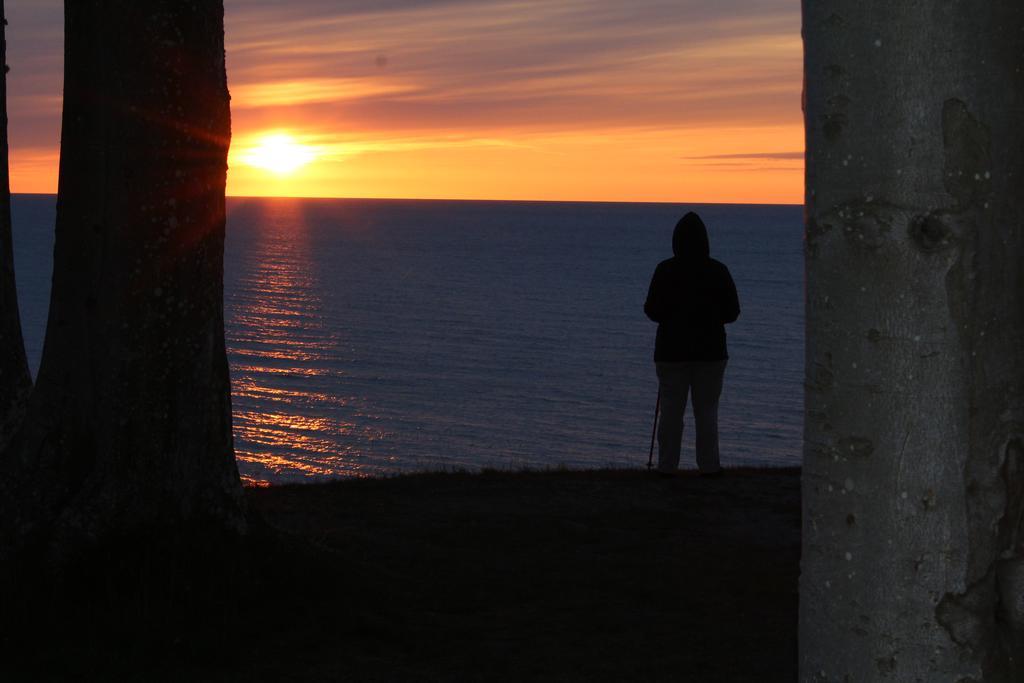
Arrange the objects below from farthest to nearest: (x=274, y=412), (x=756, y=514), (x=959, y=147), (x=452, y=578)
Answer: (x=274, y=412), (x=756, y=514), (x=452, y=578), (x=959, y=147)

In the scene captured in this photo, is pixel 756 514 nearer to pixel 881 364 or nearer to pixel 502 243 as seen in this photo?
pixel 881 364

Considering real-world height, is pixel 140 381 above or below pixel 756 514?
above

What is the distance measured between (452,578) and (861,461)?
4.69 meters

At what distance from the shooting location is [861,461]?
2.01m

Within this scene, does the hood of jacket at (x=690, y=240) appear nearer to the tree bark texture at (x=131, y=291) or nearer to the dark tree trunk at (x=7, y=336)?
the tree bark texture at (x=131, y=291)

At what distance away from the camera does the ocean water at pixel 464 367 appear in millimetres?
42781

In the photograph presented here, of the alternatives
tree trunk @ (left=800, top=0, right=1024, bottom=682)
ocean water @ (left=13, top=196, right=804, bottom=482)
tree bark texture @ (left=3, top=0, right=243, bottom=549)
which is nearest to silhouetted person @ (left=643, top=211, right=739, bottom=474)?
ocean water @ (left=13, top=196, right=804, bottom=482)

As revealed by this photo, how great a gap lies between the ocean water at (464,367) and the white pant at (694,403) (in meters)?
2.24

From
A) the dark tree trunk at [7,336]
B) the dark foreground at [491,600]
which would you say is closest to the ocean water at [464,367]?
the dark foreground at [491,600]

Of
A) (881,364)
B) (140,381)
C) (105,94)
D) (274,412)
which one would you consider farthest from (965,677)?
(274,412)

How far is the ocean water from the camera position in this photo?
140ft

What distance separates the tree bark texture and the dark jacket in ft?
13.1

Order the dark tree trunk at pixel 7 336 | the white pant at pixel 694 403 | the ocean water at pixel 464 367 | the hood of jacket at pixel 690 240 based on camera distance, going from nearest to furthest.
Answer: the dark tree trunk at pixel 7 336, the hood of jacket at pixel 690 240, the white pant at pixel 694 403, the ocean water at pixel 464 367

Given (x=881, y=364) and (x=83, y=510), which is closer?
(x=881, y=364)
